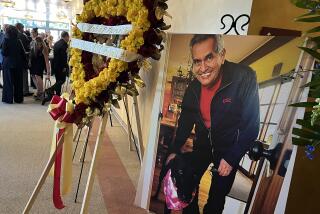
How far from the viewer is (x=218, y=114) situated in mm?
1728

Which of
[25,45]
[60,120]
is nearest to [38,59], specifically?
[25,45]

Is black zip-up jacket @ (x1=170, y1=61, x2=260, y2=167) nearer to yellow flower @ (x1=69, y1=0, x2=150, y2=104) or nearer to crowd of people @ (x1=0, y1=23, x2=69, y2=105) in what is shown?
yellow flower @ (x1=69, y1=0, x2=150, y2=104)

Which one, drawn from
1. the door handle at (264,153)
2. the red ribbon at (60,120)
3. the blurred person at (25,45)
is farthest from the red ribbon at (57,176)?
the blurred person at (25,45)

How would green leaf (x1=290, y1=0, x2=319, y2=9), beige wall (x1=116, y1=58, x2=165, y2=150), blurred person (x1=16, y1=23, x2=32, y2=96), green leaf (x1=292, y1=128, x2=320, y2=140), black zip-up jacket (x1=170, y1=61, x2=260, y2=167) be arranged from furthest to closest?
blurred person (x1=16, y1=23, x2=32, y2=96) < beige wall (x1=116, y1=58, x2=165, y2=150) < black zip-up jacket (x1=170, y1=61, x2=260, y2=167) < green leaf (x1=292, y1=128, x2=320, y2=140) < green leaf (x1=290, y1=0, x2=319, y2=9)

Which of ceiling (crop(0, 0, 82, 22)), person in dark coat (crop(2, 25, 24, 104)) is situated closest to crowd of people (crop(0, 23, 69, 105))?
person in dark coat (crop(2, 25, 24, 104))

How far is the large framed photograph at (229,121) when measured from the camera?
1536mm

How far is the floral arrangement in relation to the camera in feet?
5.78

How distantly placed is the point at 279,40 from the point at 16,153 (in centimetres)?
308

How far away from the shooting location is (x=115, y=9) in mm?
1901

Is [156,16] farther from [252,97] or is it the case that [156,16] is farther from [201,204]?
[201,204]

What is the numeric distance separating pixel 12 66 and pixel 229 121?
16.4ft

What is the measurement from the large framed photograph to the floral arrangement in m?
0.20

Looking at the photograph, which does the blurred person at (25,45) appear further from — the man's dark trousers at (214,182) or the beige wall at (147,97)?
the man's dark trousers at (214,182)

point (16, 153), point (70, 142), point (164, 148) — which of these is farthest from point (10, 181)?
point (164, 148)
